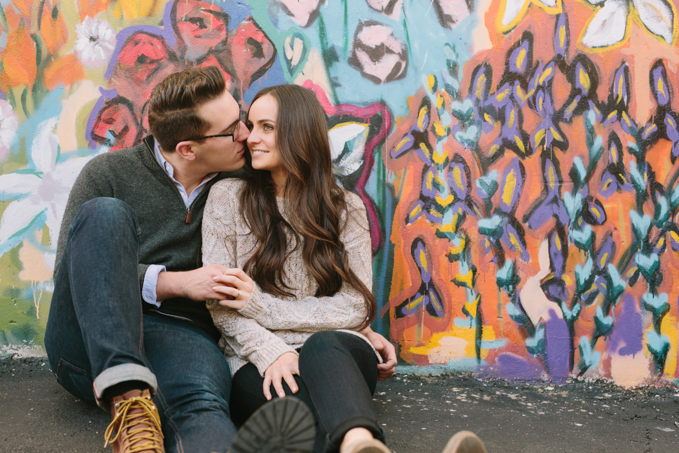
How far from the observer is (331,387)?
1528mm

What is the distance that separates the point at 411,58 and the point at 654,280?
1789mm

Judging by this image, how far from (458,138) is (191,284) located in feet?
5.26

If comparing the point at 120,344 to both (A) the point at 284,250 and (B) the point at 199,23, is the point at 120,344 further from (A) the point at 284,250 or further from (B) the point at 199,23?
(B) the point at 199,23

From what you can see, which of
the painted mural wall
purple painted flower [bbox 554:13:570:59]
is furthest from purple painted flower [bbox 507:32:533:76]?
purple painted flower [bbox 554:13:570:59]

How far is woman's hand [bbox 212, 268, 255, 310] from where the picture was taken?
1.88 m

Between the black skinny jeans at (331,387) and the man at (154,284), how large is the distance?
10cm

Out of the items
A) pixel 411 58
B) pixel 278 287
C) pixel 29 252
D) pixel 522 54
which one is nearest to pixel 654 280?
pixel 522 54

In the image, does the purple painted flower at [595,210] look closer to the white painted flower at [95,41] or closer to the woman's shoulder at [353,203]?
the woman's shoulder at [353,203]

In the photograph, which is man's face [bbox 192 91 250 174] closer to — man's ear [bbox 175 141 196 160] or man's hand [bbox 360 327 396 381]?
→ man's ear [bbox 175 141 196 160]

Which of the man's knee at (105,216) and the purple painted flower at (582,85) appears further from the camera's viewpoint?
the purple painted flower at (582,85)

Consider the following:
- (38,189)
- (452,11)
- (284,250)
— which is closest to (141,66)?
(38,189)

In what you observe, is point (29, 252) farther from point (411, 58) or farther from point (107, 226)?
point (411, 58)

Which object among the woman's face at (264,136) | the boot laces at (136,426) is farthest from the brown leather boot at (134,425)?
the woman's face at (264,136)

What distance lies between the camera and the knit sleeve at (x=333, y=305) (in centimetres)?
198
